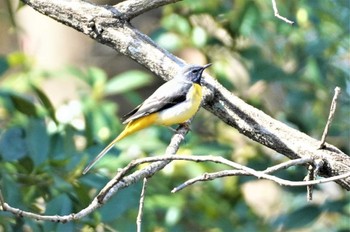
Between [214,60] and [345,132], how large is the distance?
86cm

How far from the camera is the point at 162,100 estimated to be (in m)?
3.46

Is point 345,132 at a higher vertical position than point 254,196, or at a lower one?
higher

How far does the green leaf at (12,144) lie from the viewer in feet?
12.4

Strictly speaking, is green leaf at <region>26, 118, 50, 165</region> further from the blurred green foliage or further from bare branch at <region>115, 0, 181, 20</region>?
bare branch at <region>115, 0, 181, 20</region>

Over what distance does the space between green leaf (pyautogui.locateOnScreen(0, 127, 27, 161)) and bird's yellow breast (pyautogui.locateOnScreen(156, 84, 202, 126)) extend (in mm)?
701

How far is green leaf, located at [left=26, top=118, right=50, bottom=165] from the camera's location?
3.89m

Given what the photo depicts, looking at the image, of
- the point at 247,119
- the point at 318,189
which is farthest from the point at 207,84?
the point at 318,189

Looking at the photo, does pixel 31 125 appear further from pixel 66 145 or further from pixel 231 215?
pixel 231 215

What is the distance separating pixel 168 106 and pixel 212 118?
7.04 feet

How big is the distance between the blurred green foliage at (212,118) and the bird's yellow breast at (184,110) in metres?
0.61

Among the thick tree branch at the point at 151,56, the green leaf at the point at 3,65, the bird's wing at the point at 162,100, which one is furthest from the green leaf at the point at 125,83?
the thick tree branch at the point at 151,56

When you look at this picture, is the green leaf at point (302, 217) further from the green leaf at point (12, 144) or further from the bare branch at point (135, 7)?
the bare branch at point (135, 7)

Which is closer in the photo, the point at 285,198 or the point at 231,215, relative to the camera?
the point at 231,215

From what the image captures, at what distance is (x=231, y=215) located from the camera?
521 cm
